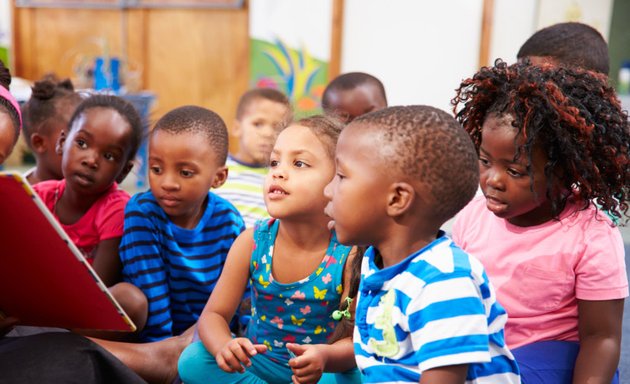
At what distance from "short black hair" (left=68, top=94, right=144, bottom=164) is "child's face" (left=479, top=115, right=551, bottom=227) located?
3.24 ft

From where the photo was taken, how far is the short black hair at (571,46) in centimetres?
187

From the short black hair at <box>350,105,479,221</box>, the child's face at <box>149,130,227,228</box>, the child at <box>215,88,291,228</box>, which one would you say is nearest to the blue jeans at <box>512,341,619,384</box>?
the short black hair at <box>350,105,479,221</box>

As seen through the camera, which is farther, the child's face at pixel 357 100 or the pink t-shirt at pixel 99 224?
the child's face at pixel 357 100

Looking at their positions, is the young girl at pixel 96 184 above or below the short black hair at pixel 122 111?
below

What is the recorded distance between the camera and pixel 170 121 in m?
1.67

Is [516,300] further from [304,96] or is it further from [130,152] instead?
[304,96]

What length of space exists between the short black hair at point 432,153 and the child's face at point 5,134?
2.61 feet

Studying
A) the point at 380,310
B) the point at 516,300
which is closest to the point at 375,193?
the point at 380,310

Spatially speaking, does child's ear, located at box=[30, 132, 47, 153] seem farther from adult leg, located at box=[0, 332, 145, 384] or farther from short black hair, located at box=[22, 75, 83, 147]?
adult leg, located at box=[0, 332, 145, 384]

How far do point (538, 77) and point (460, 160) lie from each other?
17.0 inches

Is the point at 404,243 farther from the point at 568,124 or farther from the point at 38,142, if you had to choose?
the point at 38,142

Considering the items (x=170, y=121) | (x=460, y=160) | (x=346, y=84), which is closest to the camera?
(x=460, y=160)

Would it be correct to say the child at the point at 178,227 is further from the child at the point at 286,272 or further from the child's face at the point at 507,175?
the child's face at the point at 507,175

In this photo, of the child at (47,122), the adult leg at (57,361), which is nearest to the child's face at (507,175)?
the adult leg at (57,361)
